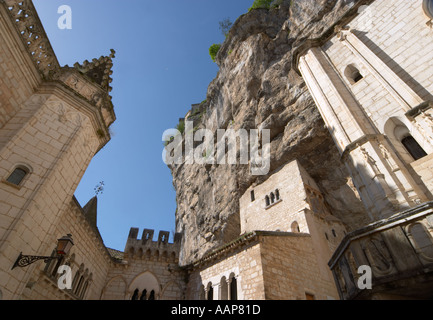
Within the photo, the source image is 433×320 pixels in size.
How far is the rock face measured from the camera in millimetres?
17250

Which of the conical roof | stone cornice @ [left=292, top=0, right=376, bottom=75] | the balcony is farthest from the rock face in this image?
the balcony

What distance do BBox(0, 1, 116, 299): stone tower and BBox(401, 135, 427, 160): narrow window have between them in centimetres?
1091

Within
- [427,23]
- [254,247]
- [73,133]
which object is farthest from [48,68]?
[427,23]

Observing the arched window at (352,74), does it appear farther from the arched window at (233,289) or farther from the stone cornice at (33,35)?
the stone cornice at (33,35)

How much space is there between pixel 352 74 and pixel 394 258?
9420mm

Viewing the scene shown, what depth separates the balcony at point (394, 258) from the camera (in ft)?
12.7

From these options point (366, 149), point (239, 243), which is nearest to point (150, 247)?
point (239, 243)

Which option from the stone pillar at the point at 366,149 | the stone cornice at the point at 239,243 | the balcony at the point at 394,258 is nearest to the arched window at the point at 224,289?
the stone cornice at the point at 239,243

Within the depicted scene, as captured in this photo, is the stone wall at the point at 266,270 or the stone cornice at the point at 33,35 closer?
the stone cornice at the point at 33,35

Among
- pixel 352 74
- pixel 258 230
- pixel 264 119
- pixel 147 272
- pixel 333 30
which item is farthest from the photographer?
pixel 264 119

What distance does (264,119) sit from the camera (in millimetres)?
19812

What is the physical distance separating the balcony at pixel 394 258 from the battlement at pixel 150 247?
11.1m

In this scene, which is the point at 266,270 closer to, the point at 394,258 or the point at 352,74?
the point at 394,258

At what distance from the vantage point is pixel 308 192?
16953 mm
